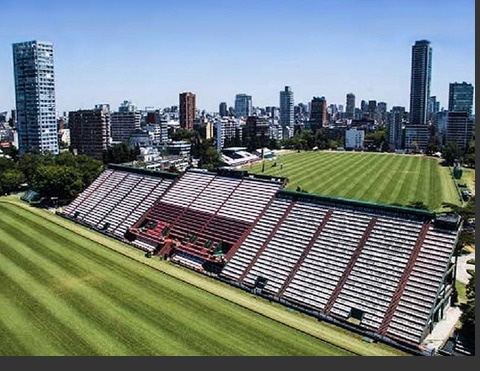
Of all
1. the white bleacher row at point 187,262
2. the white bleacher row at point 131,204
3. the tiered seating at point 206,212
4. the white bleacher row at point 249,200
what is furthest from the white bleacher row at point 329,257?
the white bleacher row at point 131,204

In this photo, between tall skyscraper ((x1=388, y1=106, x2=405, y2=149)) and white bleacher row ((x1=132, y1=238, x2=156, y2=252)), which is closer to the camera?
white bleacher row ((x1=132, y1=238, x2=156, y2=252))

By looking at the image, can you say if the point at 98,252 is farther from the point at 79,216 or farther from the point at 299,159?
the point at 299,159

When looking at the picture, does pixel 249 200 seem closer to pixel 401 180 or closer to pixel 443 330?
pixel 443 330

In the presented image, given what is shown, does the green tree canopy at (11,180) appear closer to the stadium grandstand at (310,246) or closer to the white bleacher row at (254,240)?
the stadium grandstand at (310,246)

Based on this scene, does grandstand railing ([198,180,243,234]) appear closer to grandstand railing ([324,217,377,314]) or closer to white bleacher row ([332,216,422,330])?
grandstand railing ([324,217,377,314])

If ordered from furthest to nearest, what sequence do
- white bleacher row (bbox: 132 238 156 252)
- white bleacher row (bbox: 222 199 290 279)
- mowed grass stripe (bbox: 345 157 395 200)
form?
mowed grass stripe (bbox: 345 157 395 200), white bleacher row (bbox: 132 238 156 252), white bleacher row (bbox: 222 199 290 279)

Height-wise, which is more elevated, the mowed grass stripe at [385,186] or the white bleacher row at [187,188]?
the white bleacher row at [187,188]

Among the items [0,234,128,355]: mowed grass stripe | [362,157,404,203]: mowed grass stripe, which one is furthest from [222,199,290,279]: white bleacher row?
[362,157,404,203]: mowed grass stripe
